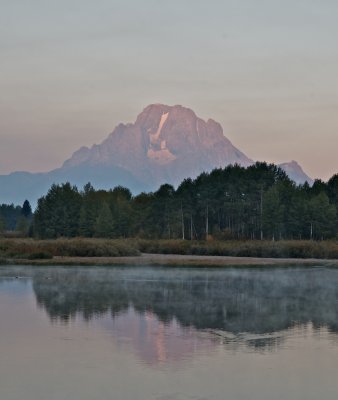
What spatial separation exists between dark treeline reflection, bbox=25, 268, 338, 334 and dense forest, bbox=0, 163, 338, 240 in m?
52.9

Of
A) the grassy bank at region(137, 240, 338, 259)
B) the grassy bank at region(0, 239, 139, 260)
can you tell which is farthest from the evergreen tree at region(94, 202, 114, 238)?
the grassy bank at region(0, 239, 139, 260)

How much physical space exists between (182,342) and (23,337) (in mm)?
5459

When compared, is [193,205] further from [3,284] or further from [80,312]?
[80,312]

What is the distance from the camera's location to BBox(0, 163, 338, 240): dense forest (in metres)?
108

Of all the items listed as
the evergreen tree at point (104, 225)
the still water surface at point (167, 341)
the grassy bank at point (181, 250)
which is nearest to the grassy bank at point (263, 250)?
the grassy bank at point (181, 250)

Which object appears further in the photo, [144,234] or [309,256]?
[144,234]

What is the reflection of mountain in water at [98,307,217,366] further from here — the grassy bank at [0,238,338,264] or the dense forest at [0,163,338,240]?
the dense forest at [0,163,338,240]

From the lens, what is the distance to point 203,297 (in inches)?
1468

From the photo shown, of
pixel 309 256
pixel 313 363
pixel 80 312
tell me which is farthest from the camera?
pixel 309 256

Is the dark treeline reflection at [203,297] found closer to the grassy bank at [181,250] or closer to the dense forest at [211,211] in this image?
the grassy bank at [181,250]

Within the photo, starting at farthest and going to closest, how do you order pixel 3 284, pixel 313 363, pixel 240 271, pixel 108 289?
pixel 240 271, pixel 3 284, pixel 108 289, pixel 313 363

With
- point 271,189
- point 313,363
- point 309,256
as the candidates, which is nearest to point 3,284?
point 313,363

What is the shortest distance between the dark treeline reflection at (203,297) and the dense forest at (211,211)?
173 feet

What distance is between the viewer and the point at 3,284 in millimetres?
43875
